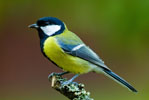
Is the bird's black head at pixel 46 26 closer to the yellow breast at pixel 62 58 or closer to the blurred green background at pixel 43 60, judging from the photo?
the yellow breast at pixel 62 58

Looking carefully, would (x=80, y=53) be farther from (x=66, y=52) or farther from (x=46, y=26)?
(x=46, y=26)

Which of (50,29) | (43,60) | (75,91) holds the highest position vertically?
(50,29)

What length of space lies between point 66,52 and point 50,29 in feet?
0.59

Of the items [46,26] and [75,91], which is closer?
[75,91]

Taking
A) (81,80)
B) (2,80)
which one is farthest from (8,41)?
(81,80)

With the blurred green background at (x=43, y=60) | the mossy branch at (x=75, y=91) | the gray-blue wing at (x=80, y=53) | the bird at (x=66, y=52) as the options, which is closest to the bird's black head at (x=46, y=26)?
the bird at (x=66, y=52)

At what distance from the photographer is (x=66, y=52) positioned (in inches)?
95.1

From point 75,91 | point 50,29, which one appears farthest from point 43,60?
point 75,91

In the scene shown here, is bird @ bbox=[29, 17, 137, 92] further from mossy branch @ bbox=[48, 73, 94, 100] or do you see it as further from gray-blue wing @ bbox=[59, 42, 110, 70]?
mossy branch @ bbox=[48, 73, 94, 100]

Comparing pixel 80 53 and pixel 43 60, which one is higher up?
pixel 80 53

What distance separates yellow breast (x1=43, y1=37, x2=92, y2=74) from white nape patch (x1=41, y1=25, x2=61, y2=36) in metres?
0.05

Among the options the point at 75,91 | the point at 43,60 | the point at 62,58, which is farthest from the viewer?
the point at 43,60

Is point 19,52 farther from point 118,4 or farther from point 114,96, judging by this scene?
point 118,4

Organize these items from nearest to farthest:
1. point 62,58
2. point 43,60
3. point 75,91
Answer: point 75,91 < point 62,58 < point 43,60
